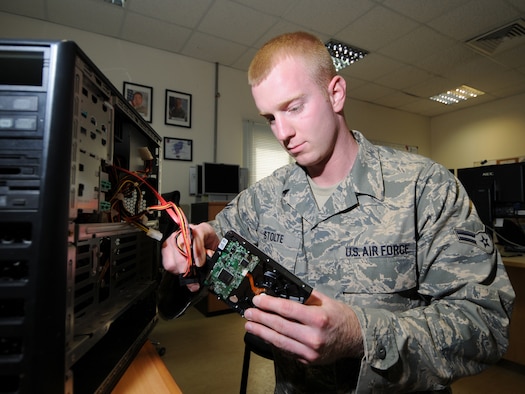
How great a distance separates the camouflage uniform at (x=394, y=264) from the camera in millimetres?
593

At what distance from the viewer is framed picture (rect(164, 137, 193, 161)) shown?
11.6 feet

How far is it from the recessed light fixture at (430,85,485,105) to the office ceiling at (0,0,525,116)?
0.63m

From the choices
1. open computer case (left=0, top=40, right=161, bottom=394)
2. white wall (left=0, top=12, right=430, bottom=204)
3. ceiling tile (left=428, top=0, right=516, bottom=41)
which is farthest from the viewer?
white wall (left=0, top=12, right=430, bottom=204)

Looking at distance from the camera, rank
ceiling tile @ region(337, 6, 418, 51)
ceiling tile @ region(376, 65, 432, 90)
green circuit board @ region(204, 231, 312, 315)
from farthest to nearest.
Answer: ceiling tile @ region(376, 65, 432, 90)
ceiling tile @ region(337, 6, 418, 51)
green circuit board @ region(204, 231, 312, 315)

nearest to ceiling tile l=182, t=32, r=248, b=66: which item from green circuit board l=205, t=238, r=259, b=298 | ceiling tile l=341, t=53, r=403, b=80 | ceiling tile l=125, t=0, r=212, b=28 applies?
ceiling tile l=125, t=0, r=212, b=28

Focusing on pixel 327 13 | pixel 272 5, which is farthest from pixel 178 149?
pixel 327 13

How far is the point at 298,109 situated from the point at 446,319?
59 cm

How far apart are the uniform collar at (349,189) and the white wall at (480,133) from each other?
17.9 feet

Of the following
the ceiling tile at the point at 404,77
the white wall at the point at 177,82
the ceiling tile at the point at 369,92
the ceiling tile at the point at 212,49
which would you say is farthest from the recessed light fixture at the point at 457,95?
the ceiling tile at the point at 212,49

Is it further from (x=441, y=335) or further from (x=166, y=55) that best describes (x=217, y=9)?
(x=441, y=335)

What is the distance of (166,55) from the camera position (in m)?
3.54

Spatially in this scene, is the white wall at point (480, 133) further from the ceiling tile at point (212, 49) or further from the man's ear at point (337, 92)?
the man's ear at point (337, 92)

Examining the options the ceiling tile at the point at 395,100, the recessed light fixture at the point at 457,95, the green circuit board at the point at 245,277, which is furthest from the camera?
the ceiling tile at the point at 395,100

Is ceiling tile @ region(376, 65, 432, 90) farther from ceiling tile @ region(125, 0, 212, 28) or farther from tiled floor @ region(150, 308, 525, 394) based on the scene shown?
tiled floor @ region(150, 308, 525, 394)
